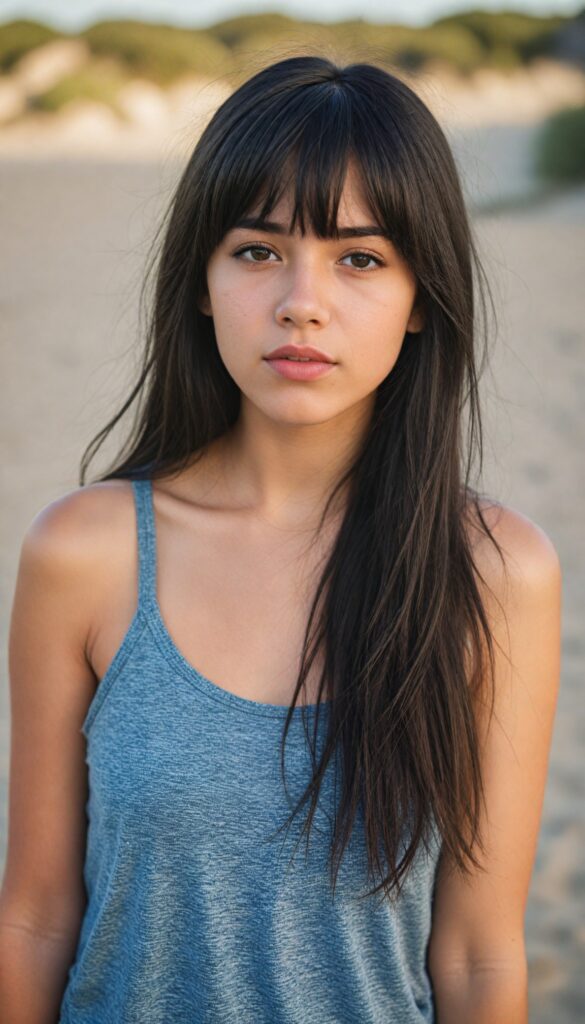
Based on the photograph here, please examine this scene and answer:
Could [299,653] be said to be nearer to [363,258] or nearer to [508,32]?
[363,258]

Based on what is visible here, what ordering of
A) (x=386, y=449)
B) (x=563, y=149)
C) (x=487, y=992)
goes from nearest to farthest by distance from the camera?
1. (x=487, y=992)
2. (x=386, y=449)
3. (x=563, y=149)

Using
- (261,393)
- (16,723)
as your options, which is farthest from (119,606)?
(261,393)

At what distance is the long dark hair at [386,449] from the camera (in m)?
1.63

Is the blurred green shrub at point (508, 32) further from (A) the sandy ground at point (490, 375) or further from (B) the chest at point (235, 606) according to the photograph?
(B) the chest at point (235, 606)

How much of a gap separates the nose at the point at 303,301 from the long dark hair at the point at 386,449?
64 mm

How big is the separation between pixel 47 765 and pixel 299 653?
44cm

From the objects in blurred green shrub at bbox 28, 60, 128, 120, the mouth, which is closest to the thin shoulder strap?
the mouth

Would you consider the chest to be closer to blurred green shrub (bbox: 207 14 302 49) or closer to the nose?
the nose

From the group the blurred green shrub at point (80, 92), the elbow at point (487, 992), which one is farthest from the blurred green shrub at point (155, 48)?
the elbow at point (487, 992)

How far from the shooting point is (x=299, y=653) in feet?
5.82

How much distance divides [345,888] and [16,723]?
22.7 inches

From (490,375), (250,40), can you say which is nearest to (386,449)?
(490,375)

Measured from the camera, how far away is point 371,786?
5.56ft

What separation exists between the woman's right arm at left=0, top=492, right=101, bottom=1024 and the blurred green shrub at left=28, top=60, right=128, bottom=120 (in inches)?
990
